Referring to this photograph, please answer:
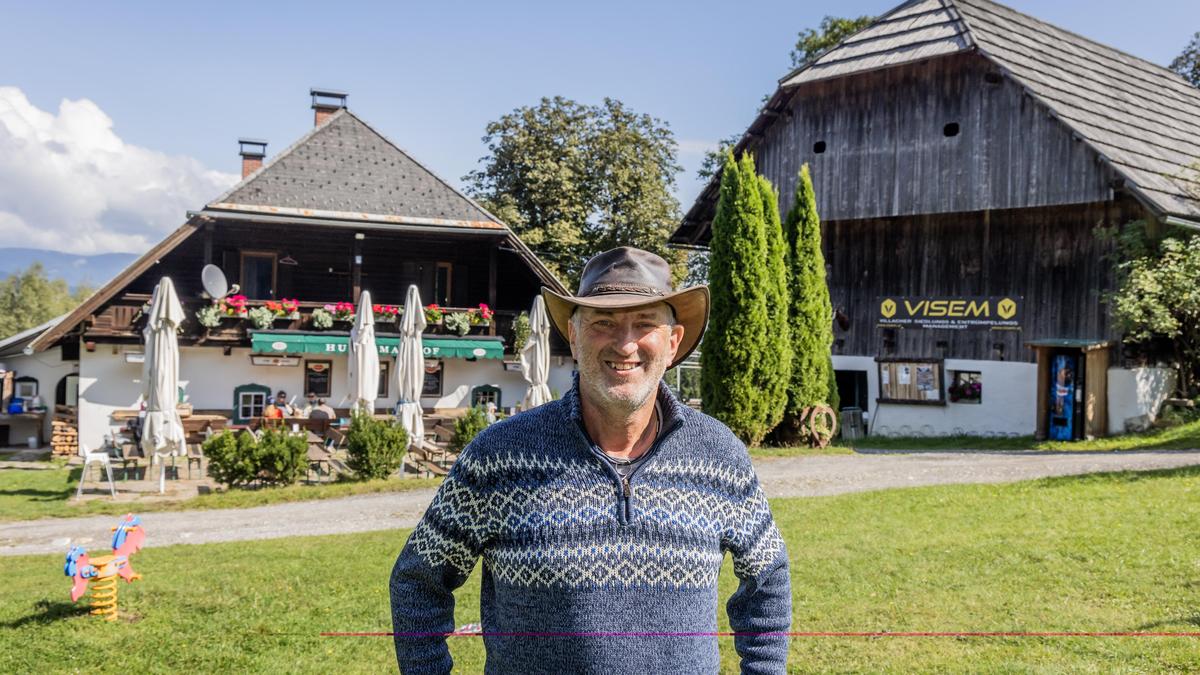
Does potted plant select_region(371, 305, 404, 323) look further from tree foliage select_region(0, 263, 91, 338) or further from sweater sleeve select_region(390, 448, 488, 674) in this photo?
tree foliage select_region(0, 263, 91, 338)

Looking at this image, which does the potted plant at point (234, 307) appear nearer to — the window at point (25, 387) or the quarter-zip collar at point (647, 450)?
the window at point (25, 387)

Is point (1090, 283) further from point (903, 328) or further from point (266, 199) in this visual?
point (266, 199)

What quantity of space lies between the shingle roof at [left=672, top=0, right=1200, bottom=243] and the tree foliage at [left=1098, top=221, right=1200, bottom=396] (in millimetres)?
822

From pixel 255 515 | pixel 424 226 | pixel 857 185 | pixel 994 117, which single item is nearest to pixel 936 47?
pixel 994 117

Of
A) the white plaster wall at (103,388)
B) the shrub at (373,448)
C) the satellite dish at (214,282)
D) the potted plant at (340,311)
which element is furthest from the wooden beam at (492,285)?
the shrub at (373,448)

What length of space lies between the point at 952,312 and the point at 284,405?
16992 millimetres

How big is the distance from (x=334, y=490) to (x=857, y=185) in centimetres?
1575

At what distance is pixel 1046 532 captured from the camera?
389 inches

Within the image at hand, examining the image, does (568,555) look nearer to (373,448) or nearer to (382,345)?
(373,448)

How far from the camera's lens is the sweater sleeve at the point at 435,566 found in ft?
9.07

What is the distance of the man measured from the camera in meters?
2.72

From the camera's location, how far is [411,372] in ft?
60.7

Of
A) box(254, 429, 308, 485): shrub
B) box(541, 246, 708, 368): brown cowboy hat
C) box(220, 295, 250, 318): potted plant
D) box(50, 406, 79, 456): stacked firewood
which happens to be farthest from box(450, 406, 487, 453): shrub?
box(541, 246, 708, 368): brown cowboy hat

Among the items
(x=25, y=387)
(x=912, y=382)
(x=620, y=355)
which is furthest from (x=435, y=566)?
(x=25, y=387)
